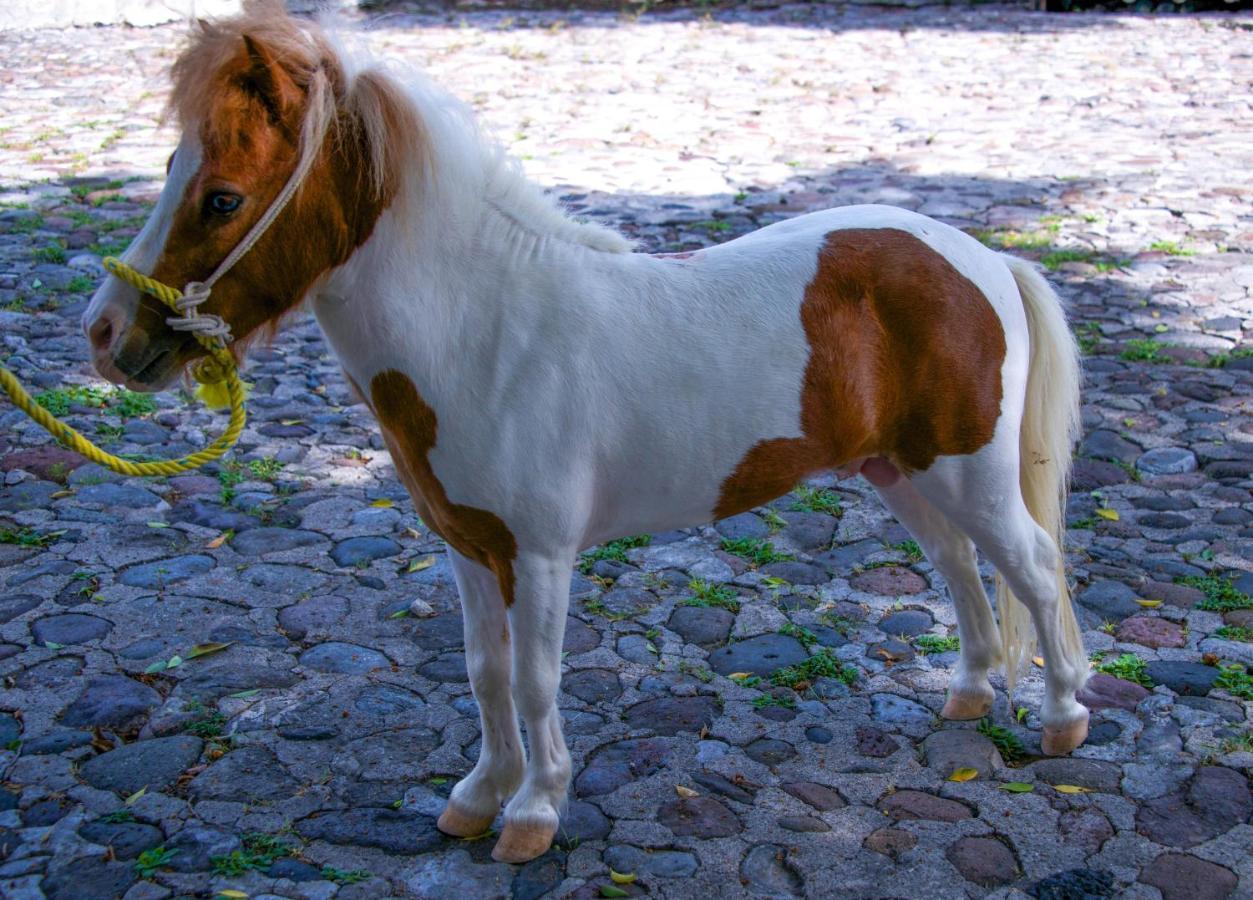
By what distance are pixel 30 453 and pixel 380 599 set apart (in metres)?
1.96

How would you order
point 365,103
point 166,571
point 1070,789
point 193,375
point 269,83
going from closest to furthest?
point 269,83, point 365,103, point 193,375, point 1070,789, point 166,571

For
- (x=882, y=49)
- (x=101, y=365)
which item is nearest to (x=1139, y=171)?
(x=882, y=49)

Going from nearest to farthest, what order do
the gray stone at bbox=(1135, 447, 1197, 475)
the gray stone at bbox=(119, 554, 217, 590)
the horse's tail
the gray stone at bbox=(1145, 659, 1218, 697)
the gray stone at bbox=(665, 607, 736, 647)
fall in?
the horse's tail
the gray stone at bbox=(1145, 659, 1218, 697)
the gray stone at bbox=(665, 607, 736, 647)
the gray stone at bbox=(119, 554, 217, 590)
the gray stone at bbox=(1135, 447, 1197, 475)

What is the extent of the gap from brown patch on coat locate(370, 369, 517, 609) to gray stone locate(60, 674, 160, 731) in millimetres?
1302

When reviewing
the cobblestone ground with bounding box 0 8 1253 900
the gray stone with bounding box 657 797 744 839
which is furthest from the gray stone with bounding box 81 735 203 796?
the gray stone with bounding box 657 797 744 839

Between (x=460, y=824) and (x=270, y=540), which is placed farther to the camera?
(x=270, y=540)

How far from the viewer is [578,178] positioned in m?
9.10

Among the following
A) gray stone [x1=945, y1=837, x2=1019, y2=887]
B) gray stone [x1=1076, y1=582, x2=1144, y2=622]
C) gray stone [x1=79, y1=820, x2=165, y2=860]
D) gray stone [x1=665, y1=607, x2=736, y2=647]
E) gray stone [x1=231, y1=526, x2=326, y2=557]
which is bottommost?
gray stone [x1=665, y1=607, x2=736, y2=647]

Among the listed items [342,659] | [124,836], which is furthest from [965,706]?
[124,836]

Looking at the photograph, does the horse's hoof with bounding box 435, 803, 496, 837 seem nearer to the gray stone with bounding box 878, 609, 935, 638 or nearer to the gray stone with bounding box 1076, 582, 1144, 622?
the gray stone with bounding box 878, 609, 935, 638

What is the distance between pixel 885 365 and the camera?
9.77ft

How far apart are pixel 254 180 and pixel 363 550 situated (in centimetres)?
225

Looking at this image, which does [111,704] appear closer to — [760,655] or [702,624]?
[702,624]

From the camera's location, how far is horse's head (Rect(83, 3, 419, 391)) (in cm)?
240
